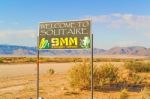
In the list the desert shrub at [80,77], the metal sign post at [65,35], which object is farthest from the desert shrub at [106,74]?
the metal sign post at [65,35]

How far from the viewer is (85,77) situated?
20469 mm

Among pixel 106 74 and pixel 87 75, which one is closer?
pixel 87 75

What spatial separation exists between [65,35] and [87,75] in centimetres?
693

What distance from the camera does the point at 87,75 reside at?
20531 mm

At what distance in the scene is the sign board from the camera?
13.3m

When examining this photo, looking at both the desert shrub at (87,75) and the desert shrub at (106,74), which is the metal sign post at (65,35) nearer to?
the desert shrub at (87,75)

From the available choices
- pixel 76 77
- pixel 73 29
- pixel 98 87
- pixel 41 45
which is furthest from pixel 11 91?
pixel 73 29

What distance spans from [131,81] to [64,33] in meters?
11.3

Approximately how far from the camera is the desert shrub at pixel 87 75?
20359mm

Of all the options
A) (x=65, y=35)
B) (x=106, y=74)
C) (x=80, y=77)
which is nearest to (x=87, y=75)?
(x=80, y=77)

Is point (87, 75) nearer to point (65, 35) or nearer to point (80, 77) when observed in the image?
point (80, 77)

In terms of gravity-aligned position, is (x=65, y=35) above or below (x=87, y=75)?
above

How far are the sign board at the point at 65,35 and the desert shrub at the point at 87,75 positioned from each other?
21.0ft

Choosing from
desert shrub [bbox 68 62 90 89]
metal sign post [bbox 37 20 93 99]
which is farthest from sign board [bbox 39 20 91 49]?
desert shrub [bbox 68 62 90 89]
